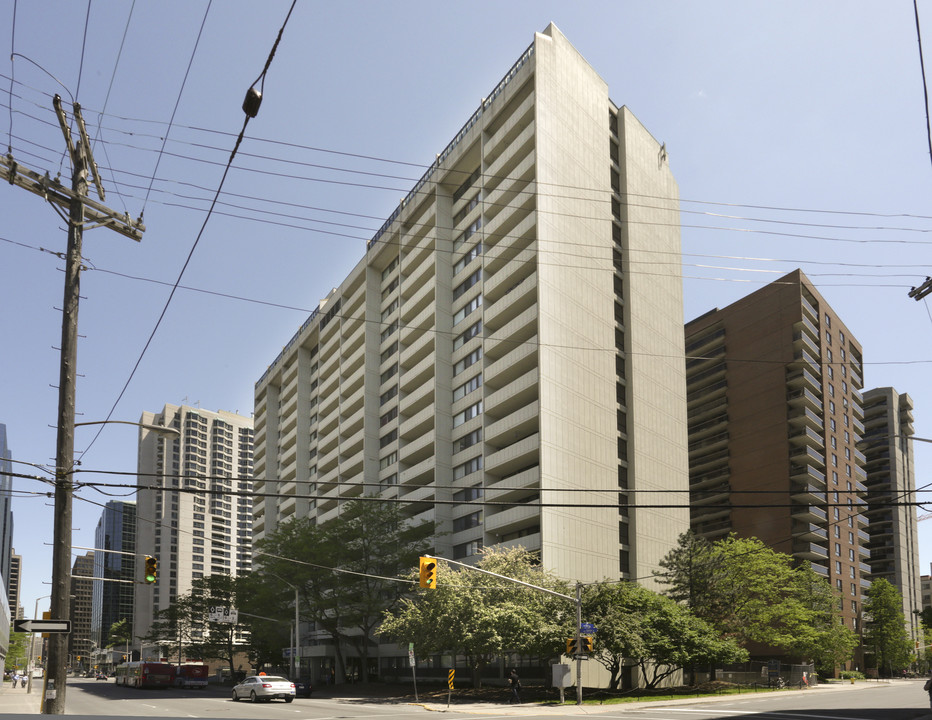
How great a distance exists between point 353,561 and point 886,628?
242ft

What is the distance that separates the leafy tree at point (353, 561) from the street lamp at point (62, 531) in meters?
52.6

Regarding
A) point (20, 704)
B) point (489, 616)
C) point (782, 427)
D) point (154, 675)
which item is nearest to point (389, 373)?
point (154, 675)

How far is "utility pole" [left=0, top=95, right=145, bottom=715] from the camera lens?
1872 centimetres

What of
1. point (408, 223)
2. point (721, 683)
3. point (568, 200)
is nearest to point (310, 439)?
point (408, 223)

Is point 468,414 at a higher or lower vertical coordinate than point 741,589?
Answer: higher

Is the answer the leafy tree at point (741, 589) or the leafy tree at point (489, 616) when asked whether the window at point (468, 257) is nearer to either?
the leafy tree at point (489, 616)

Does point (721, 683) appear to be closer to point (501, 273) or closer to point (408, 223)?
point (501, 273)

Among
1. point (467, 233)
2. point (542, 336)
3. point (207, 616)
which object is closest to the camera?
point (542, 336)

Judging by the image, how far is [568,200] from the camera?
237ft

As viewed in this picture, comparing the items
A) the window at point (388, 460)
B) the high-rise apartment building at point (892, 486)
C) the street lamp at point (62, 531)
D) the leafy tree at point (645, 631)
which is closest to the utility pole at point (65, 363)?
the street lamp at point (62, 531)

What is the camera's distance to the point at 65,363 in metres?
19.5

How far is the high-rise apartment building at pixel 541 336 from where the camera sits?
220 feet

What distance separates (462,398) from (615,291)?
57.3 ft

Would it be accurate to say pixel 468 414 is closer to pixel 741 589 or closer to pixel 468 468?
pixel 468 468
